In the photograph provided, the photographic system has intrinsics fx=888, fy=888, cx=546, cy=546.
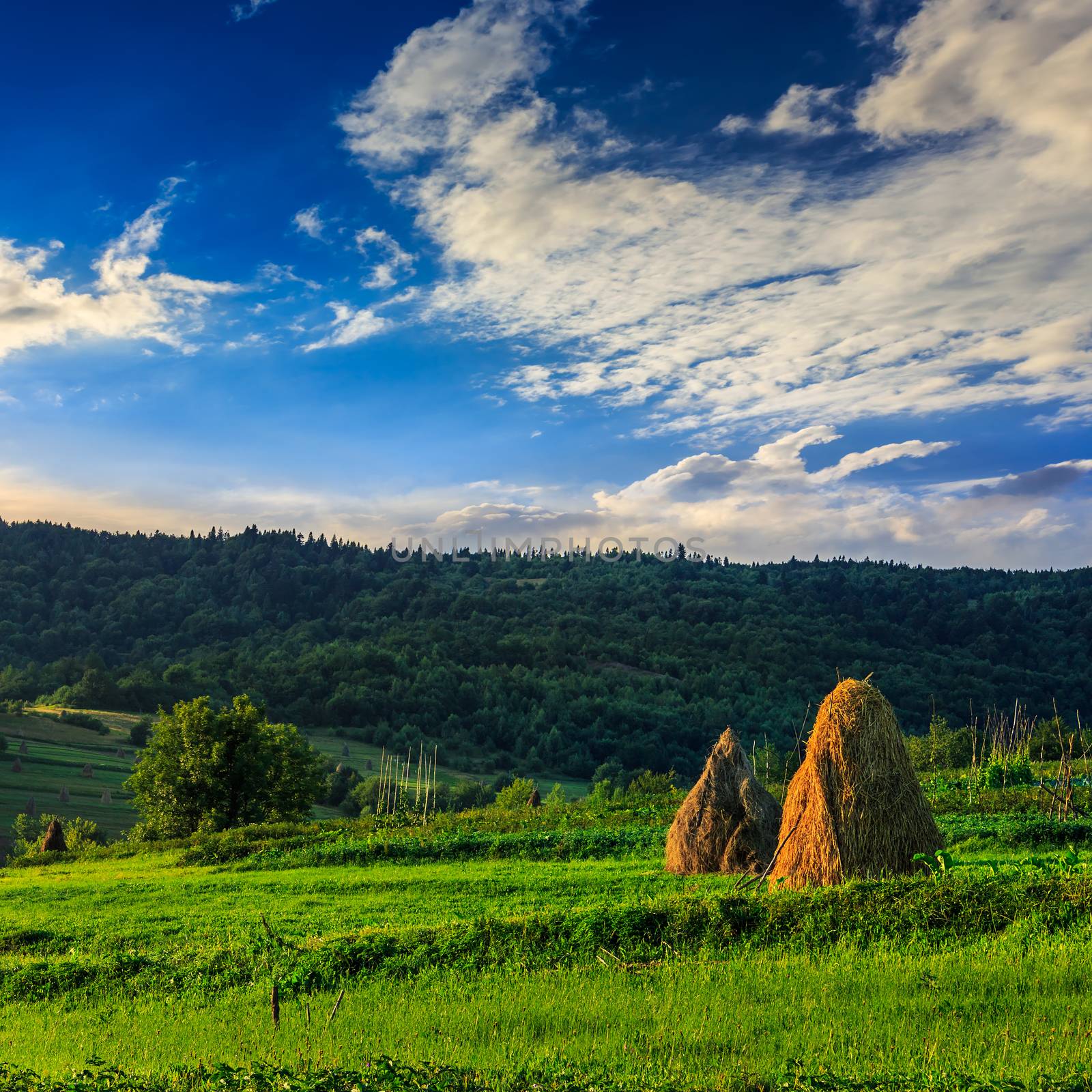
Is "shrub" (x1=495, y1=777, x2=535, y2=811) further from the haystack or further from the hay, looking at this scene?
the hay

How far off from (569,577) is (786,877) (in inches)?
6881

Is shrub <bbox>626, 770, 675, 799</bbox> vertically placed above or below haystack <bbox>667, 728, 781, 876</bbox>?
below

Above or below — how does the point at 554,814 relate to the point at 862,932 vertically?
below

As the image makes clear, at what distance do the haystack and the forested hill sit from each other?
77687 mm

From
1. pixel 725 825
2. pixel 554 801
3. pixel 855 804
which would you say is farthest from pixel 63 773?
pixel 855 804

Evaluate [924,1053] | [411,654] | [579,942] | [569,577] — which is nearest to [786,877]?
[579,942]

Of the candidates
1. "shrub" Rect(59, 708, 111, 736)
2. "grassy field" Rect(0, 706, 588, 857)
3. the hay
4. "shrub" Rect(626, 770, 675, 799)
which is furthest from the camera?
"shrub" Rect(59, 708, 111, 736)

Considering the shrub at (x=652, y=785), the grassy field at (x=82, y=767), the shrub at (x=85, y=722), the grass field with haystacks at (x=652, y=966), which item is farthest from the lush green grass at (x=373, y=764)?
the grass field with haystacks at (x=652, y=966)

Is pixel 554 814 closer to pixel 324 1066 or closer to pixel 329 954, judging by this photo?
pixel 329 954

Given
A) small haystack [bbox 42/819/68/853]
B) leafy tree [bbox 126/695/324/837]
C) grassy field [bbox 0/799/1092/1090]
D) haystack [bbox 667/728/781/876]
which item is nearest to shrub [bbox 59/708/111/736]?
leafy tree [bbox 126/695/324/837]

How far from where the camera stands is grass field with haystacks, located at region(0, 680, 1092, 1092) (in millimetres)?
7492

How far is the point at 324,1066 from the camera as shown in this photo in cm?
804

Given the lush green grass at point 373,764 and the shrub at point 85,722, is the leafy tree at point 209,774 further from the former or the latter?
the shrub at point 85,722

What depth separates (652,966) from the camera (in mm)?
10562
